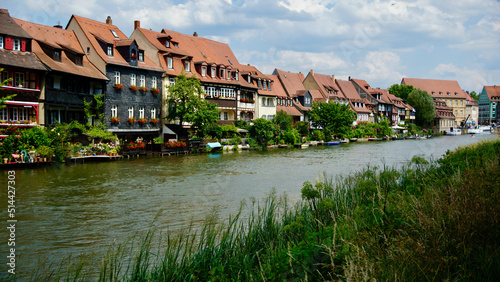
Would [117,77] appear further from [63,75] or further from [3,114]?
[3,114]

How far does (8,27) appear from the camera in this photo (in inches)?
1201

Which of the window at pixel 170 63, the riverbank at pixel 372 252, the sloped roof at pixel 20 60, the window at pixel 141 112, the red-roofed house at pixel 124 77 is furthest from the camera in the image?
the window at pixel 170 63

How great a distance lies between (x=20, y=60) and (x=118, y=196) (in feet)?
53.1

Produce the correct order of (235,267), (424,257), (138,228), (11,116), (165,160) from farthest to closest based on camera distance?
(165,160) → (11,116) → (138,228) → (235,267) → (424,257)

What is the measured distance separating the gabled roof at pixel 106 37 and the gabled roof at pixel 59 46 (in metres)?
1.19

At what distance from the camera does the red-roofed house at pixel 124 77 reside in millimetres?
38812

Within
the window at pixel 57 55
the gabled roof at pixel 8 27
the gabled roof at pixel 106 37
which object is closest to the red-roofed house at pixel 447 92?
the gabled roof at pixel 106 37

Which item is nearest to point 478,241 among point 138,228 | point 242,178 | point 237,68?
point 138,228

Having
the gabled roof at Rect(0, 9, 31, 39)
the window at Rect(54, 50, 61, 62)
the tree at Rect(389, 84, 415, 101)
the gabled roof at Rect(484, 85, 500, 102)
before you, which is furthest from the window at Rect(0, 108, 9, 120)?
the gabled roof at Rect(484, 85, 500, 102)

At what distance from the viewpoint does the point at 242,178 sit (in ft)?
83.4

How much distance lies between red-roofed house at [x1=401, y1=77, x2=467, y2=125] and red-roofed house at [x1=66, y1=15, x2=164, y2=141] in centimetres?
10151

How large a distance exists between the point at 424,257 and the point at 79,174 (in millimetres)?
23182

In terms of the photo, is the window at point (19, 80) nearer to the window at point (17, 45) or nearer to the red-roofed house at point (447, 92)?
the window at point (17, 45)

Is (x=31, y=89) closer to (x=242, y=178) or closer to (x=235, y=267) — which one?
(x=242, y=178)
